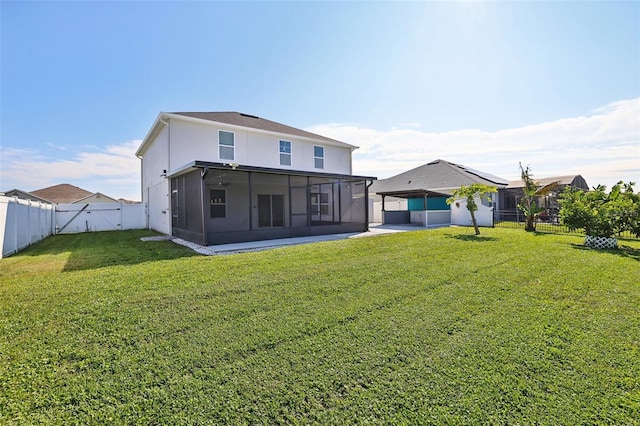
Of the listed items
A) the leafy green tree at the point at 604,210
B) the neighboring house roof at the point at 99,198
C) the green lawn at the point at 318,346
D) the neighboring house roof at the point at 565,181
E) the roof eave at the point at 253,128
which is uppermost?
the roof eave at the point at 253,128

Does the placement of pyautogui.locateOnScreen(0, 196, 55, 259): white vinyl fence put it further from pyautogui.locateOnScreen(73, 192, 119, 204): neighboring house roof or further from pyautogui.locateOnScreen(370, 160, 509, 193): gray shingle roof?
pyautogui.locateOnScreen(370, 160, 509, 193): gray shingle roof

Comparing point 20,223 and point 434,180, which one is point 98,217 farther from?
point 434,180

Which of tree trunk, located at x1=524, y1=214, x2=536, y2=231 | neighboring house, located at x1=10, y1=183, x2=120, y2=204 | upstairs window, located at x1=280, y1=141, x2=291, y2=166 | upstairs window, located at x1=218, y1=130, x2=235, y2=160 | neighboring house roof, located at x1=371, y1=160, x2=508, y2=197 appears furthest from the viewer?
neighboring house, located at x1=10, y1=183, x2=120, y2=204

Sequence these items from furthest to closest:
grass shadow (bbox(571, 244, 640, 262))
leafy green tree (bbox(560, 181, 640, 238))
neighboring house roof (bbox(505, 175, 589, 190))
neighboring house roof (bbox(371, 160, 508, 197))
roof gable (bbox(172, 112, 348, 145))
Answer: neighboring house roof (bbox(505, 175, 589, 190)) < neighboring house roof (bbox(371, 160, 508, 197)) < roof gable (bbox(172, 112, 348, 145)) < leafy green tree (bbox(560, 181, 640, 238)) < grass shadow (bbox(571, 244, 640, 262))

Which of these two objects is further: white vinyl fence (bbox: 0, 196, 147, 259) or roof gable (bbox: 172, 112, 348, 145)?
roof gable (bbox: 172, 112, 348, 145)

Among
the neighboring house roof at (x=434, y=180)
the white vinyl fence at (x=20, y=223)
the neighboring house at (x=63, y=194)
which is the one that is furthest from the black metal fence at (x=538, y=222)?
the neighboring house at (x=63, y=194)

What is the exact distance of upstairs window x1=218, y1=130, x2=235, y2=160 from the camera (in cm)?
1277

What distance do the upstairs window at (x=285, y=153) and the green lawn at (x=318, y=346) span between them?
384 inches

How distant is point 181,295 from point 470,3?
10.5 metres

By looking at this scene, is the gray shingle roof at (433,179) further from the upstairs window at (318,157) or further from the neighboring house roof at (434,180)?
the upstairs window at (318,157)

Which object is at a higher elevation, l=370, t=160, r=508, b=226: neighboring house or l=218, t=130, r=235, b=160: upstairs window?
l=218, t=130, r=235, b=160: upstairs window

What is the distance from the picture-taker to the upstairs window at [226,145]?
41.9 ft

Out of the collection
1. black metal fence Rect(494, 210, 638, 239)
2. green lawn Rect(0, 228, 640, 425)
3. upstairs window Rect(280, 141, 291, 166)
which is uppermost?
upstairs window Rect(280, 141, 291, 166)

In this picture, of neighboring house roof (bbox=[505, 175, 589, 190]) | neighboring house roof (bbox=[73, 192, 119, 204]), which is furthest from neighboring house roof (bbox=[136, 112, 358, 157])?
neighboring house roof (bbox=[505, 175, 589, 190])
